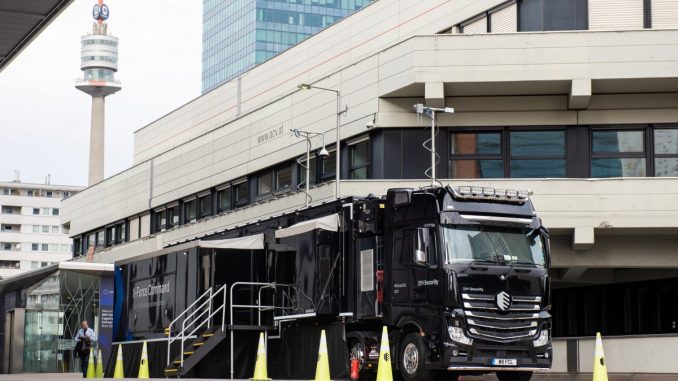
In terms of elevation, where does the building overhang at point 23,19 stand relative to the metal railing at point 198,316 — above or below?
above

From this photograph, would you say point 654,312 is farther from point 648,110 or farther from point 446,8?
point 446,8

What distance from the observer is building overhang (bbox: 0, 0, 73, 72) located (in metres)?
17.0

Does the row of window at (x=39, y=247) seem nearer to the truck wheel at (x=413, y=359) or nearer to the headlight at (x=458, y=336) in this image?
the truck wheel at (x=413, y=359)

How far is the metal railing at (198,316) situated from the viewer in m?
26.9

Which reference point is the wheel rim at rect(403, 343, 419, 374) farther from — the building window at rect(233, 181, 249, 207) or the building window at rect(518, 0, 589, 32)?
the building window at rect(233, 181, 249, 207)

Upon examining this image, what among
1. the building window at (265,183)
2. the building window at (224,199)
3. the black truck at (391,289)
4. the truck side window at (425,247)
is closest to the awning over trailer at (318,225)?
the black truck at (391,289)

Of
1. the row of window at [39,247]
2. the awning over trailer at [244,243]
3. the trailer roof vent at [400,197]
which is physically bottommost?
the awning over trailer at [244,243]

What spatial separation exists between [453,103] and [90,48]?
146646 mm

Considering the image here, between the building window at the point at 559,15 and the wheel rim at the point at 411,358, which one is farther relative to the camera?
the building window at the point at 559,15

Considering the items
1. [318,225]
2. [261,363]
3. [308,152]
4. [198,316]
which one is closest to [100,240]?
[308,152]

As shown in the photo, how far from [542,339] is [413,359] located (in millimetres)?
2454

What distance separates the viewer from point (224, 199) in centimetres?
5012

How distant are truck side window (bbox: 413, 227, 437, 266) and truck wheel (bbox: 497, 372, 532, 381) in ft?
9.53

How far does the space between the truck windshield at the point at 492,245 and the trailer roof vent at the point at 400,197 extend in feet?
3.74
